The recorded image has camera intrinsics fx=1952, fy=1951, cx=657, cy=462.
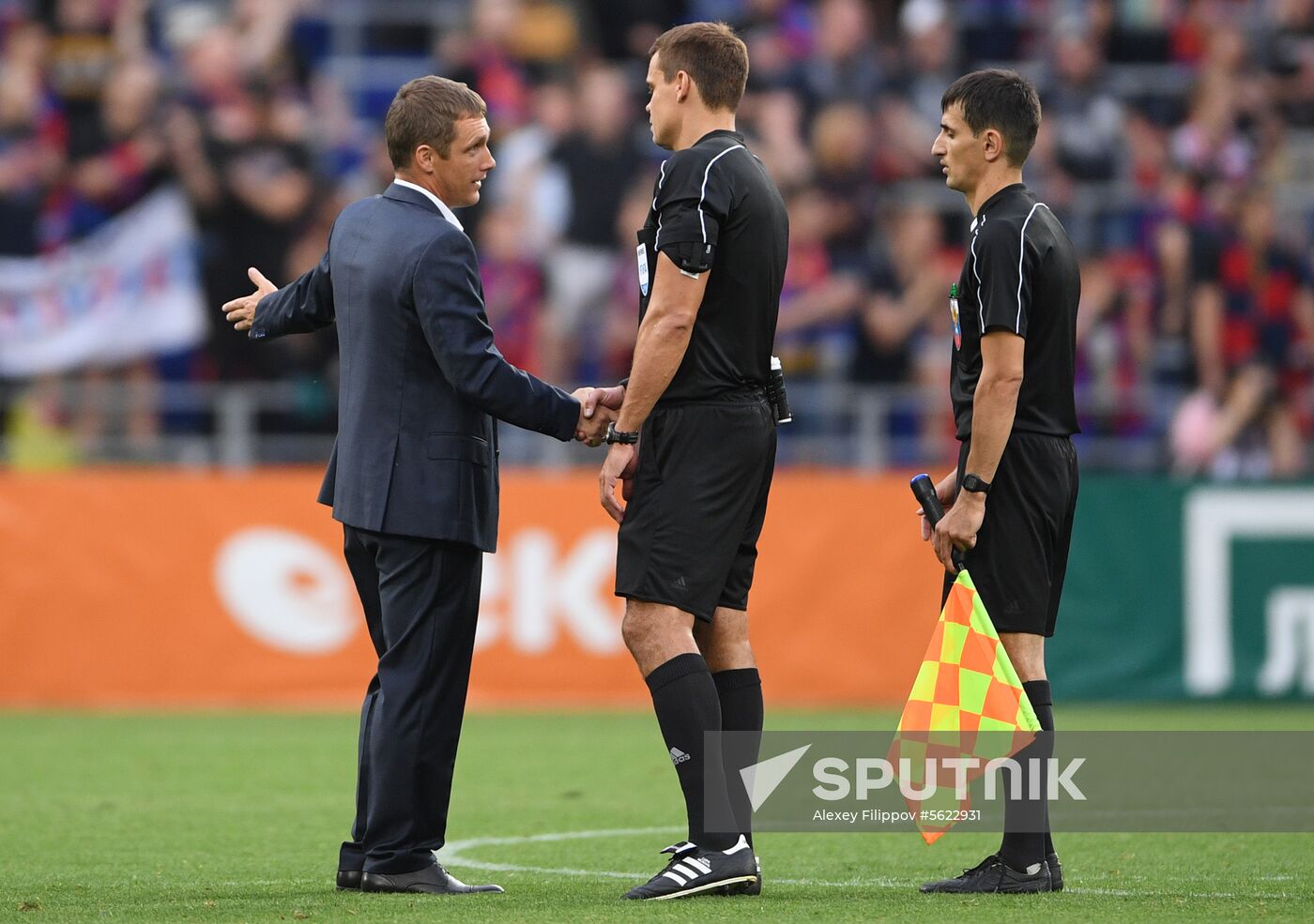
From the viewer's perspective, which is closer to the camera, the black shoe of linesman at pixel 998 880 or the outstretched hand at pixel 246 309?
the black shoe of linesman at pixel 998 880

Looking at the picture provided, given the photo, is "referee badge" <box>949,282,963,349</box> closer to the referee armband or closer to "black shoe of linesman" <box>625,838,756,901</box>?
the referee armband

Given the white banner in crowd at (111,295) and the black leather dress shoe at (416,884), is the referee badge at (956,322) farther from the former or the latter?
the white banner in crowd at (111,295)

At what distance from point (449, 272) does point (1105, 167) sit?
10.8 meters

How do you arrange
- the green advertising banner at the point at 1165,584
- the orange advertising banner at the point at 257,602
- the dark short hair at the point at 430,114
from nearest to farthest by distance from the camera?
the dark short hair at the point at 430,114
the orange advertising banner at the point at 257,602
the green advertising banner at the point at 1165,584

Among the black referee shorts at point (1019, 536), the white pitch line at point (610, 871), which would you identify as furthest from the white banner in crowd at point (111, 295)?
the black referee shorts at point (1019, 536)

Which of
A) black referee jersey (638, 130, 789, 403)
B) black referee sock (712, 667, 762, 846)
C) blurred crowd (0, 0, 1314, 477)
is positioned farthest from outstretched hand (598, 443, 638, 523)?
blurred crowd (0, 0, 1314, 477)

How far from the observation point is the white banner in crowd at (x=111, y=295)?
42.8 ft

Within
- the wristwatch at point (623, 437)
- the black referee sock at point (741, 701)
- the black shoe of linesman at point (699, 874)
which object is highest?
the wristwatch at point (623, 437)

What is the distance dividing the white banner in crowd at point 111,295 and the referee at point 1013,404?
8457mm

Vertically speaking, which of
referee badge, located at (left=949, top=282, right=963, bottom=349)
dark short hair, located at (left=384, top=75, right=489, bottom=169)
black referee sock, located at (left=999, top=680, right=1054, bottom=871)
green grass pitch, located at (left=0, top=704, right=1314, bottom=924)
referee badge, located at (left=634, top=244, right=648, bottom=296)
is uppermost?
dark short hair, located at (left=384, top=75, right=489, bottom=169)

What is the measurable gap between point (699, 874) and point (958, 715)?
0.84 meters

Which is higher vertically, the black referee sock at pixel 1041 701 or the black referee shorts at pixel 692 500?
the black referee shorts at pixel 692 500

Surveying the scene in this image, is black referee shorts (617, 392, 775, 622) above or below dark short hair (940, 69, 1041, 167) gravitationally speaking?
below

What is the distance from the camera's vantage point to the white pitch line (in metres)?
5.43
